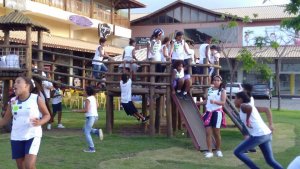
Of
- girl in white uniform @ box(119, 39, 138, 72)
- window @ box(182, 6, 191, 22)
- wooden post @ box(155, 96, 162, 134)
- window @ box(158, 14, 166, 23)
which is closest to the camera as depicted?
girl in white uniform @ box(119, 39, 138, 72)

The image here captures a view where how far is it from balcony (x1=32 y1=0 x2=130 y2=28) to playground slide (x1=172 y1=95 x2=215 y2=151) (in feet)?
52.6

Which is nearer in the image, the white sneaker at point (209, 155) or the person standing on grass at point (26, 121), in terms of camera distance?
the person standing on grass at point (26, 121)

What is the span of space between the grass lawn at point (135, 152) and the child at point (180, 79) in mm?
1396

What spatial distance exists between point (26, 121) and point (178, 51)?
7647 mm

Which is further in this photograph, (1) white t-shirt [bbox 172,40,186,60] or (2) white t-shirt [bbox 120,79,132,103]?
Result: (2) white t-shirt [bbox 120,79,132,103]

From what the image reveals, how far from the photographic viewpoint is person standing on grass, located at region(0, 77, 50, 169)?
6219 millimetres

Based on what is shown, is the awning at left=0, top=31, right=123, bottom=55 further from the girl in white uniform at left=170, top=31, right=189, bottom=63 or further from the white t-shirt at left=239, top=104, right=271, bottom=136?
the white t-shirt at left=239, top=104, right=271, bottom=136

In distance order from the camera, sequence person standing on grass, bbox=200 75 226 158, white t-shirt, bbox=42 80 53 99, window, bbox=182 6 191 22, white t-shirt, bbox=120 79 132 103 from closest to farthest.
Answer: person standing on grass, bbox=200 75 226 158 → white t-shirt, bbox=120 79 132 103 → white t-shirt, bbox=42 80 53 99 → window, bbox=182 6 191 22

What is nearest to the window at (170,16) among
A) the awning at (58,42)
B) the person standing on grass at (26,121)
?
the awning at (58,42)

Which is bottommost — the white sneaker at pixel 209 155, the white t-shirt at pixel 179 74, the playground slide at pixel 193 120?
the white sneaker at pixel 209 155

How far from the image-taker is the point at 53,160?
945cm

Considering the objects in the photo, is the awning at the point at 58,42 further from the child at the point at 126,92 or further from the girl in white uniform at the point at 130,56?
Result: the child at the point at 126,92

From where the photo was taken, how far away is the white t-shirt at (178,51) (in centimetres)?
1326

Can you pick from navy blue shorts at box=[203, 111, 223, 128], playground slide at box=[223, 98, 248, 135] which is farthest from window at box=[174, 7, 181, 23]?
navy blue shorts at box=[203, 111, 223, 128]
